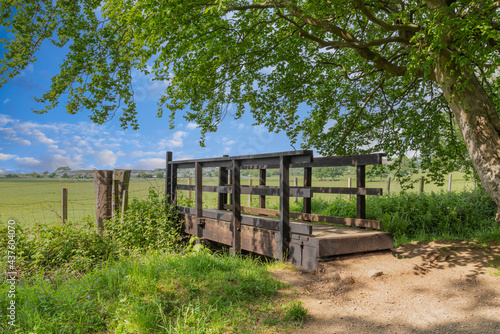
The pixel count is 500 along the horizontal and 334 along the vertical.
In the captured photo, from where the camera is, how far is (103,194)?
894 cm

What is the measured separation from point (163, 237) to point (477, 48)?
7491mm

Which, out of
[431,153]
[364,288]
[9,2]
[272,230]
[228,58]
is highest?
[9,2]

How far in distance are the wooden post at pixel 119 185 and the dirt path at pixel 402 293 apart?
5.50 m

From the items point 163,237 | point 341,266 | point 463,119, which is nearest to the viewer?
point 341,266

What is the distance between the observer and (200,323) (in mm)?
3525

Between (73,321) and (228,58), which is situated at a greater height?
(228,58)

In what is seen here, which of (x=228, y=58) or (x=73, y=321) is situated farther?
(x=228, y=58)

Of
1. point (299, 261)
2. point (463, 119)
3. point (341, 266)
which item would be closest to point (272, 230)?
point (299, 261)

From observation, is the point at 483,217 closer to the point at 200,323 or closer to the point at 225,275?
the point at 225,275

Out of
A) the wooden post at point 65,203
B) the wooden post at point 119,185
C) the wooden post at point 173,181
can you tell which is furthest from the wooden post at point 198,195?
the wooden post at point 65,203

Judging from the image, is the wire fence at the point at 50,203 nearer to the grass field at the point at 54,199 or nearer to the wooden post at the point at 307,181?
the grass field at the point at 54,199

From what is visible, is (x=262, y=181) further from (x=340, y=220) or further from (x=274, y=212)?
(x=340, y=220)

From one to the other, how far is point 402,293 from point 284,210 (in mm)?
2178

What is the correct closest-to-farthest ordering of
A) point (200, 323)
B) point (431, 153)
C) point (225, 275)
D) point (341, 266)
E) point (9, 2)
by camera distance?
point (200, 323)
point (225, 275)
point (341, 266)
point (9, 2)
point (431, 153)
